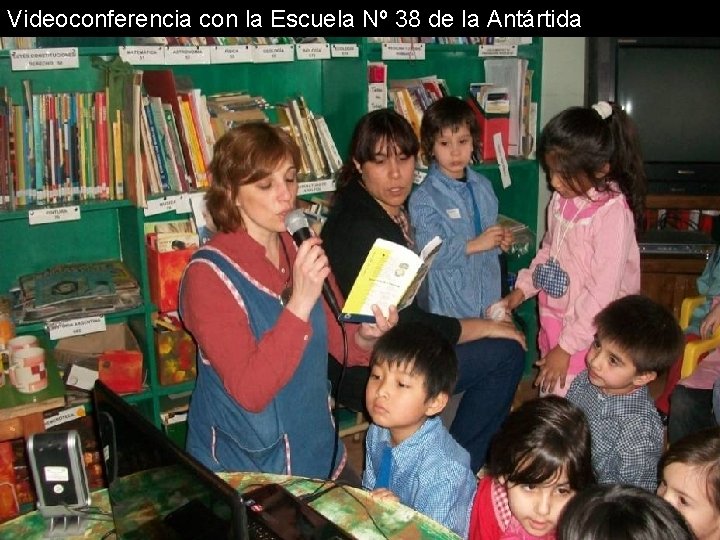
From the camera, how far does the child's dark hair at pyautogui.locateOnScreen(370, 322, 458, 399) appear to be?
5.83 ft

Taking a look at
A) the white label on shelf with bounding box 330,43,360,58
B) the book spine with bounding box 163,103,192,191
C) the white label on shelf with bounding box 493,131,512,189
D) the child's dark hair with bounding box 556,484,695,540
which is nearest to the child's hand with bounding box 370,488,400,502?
the child's dark hair with bounding box 556,484,695,540

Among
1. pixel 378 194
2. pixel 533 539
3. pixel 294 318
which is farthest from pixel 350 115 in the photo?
pixel 533 539

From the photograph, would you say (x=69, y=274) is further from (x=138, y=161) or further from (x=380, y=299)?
(x=380, y=299)

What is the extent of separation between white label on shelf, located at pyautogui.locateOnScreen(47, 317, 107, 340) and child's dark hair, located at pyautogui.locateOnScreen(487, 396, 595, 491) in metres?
1.37

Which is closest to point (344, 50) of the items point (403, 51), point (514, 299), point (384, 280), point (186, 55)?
point (403, 51)

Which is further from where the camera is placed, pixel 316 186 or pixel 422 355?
pixel 316 186

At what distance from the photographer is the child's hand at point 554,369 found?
93.3 inches

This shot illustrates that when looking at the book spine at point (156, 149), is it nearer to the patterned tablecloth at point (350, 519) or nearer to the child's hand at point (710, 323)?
the patterned tablecloth at point (350, 519)

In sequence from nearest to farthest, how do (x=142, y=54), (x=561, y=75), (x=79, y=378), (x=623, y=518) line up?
(x=623, y=518)
(x=142, y=54)
(x=79, y=378)
(x=561, y=75)

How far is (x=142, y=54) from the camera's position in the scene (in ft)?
7.66

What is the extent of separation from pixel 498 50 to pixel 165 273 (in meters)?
1.67

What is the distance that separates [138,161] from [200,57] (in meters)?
0.39

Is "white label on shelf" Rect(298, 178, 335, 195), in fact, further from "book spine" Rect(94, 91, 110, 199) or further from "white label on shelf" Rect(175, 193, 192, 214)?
"book spine" Rect(94, 91, 110, 199)

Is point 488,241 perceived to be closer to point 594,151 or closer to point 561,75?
point 594,151
